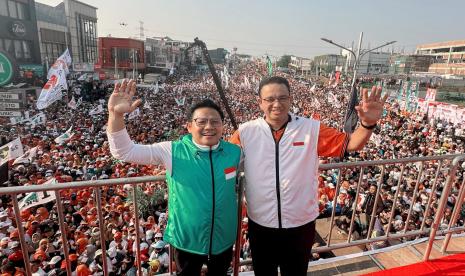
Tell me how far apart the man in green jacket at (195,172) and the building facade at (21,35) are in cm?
3209

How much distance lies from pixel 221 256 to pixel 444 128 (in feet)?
65.9

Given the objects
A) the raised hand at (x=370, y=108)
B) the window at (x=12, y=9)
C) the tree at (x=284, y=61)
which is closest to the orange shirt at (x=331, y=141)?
the raised hand at (x=370, y=108)

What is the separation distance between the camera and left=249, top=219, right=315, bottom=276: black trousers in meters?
2.26

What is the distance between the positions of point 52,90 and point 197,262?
12.1 metres

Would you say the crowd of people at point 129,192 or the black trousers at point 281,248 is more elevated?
the black trousers at point 281,248

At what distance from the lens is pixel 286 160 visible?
2.17 metres

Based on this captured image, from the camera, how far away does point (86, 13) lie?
5109 centimetres

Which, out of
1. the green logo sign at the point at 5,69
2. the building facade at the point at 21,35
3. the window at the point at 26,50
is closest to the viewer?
the green logo sign at the point at 5,69

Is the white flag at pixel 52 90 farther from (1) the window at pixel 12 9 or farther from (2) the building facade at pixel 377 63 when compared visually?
(2) the building facade at pixel 377 63

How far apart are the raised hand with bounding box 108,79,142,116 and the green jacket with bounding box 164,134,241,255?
38 cm

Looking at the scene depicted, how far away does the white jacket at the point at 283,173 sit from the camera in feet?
7.11

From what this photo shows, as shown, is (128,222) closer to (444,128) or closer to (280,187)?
(280,187)

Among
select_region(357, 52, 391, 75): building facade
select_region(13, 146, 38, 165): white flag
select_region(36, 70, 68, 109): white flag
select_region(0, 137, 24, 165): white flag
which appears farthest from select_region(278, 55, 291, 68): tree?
select_region(0, 137, 24, 165): white flag

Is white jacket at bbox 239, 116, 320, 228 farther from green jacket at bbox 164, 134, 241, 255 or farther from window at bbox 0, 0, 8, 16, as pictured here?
window at bbox 0, 0, 8, 16
